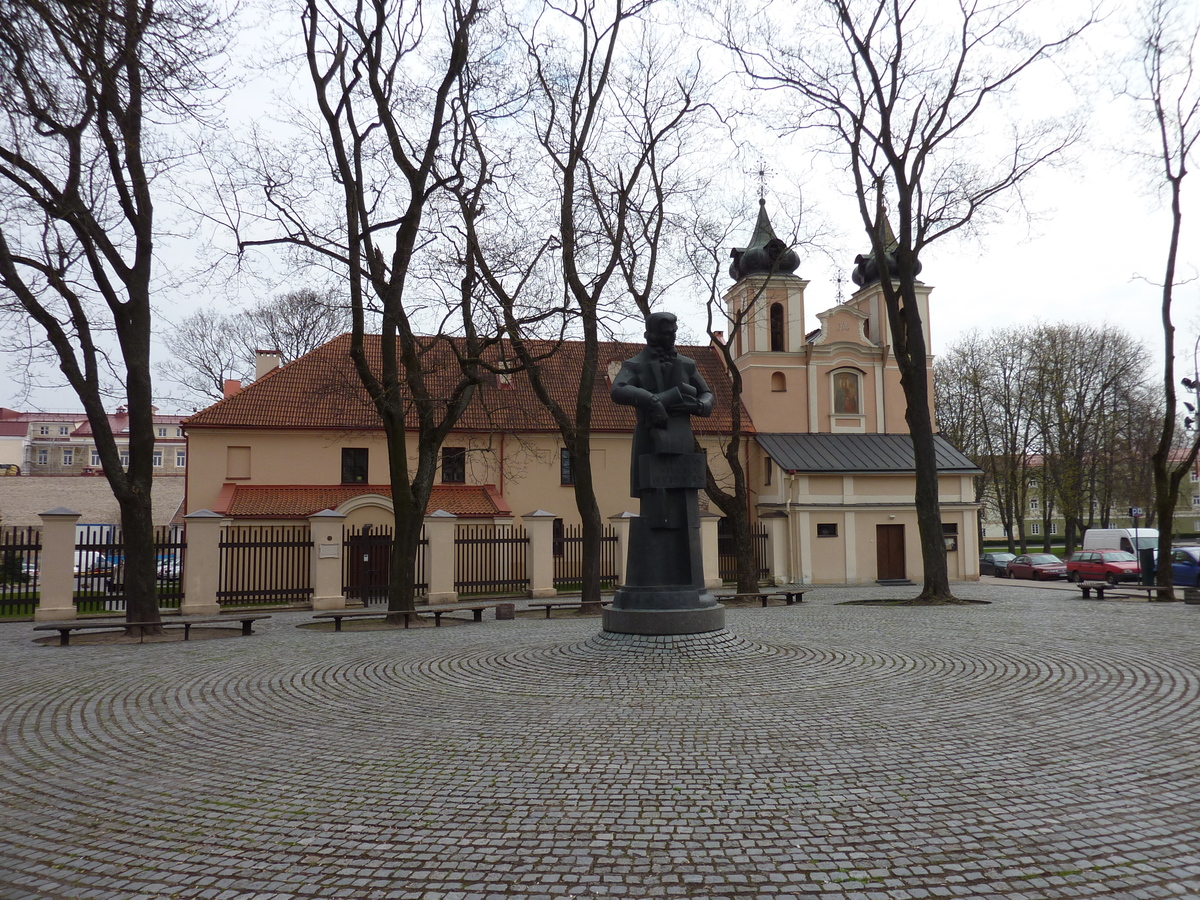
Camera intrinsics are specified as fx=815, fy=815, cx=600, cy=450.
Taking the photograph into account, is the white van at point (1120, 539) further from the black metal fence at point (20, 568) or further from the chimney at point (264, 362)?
the black metal fence at point (20, 568)

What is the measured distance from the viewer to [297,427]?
87.8ft

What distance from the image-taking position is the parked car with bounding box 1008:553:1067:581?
31.6 meters

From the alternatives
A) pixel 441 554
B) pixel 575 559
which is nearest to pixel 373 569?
pixel 441 554

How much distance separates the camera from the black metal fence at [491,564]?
71.0 feet

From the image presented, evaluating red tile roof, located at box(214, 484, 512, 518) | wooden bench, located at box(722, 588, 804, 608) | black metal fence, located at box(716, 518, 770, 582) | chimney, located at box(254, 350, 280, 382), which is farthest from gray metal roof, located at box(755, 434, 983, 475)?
chimney, located at box(254, 350, 280, 382)

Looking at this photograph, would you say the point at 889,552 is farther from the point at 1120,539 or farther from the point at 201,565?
the point at 201,565

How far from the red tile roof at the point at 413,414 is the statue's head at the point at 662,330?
14.5m

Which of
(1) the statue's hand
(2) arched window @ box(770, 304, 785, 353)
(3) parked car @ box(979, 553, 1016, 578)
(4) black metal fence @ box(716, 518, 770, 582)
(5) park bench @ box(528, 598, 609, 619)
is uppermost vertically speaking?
(2) arched window @ box(770, 304, 785, 353)

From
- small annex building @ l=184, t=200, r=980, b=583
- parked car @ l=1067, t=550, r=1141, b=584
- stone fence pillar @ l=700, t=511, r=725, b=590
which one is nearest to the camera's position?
stone fence pillar @ l=700, t=511, r=725, b=590

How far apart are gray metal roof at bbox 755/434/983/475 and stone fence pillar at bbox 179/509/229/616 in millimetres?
17994

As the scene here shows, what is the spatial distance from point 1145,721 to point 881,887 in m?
4.06

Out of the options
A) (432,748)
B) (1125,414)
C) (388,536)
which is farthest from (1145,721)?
(1125,414)

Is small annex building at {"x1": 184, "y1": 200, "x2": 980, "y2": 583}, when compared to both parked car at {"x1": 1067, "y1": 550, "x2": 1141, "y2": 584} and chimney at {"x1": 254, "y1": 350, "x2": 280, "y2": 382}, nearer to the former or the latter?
chimney at {"x1": 254, "y1": 350, "x2": 280, "y2": 382}

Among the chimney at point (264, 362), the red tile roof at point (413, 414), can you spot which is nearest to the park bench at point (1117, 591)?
the red tile roof at point (413, 414)
